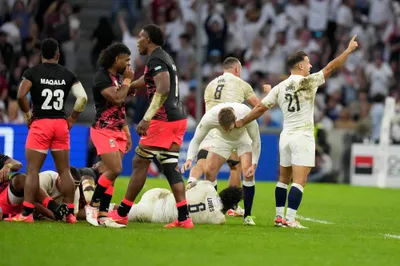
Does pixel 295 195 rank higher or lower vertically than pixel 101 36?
lower

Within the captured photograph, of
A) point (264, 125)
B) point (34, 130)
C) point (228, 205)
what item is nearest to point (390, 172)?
point (264, 125)

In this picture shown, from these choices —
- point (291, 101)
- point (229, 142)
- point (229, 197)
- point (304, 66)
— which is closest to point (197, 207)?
point (229, 197)

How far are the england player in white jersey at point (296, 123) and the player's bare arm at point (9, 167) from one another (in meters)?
3.04

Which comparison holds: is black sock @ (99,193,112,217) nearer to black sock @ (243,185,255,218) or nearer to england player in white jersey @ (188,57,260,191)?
black sock @ (243,185,255,218)

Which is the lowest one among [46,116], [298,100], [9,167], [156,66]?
[9,167]

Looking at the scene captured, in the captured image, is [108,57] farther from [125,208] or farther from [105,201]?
[125,208]

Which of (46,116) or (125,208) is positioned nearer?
(125,208)

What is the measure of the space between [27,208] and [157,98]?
7.07 feet

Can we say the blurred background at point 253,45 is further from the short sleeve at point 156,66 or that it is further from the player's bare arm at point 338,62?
the short sleeve at point 156,66

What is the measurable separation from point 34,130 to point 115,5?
55.0 ft

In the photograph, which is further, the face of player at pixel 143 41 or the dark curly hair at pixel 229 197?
the dark curly hair at pixel 229 197

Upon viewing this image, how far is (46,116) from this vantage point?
12539 mm

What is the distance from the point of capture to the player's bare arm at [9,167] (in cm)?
1274

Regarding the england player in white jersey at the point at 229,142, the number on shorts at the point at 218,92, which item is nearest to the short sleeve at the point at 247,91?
the number on shorts at the point at 218,92
